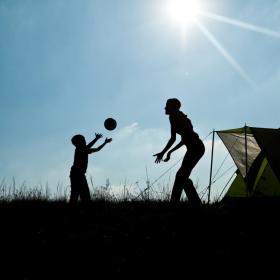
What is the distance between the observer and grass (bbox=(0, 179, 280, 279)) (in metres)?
3.45

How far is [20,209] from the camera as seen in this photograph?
278 inches

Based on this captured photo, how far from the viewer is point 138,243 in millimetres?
4301

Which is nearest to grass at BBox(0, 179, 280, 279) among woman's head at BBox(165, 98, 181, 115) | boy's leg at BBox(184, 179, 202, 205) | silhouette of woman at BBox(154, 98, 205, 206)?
boy's leg at BBox(184, 179, 202, 205)

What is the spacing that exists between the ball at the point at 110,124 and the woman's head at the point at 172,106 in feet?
7.28

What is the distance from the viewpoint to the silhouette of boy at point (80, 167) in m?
7.60

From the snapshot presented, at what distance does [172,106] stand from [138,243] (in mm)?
2903

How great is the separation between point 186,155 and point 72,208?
234 cm

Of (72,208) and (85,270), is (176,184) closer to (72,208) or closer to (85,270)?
(72,208)

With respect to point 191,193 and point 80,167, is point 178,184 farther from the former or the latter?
point 80,167

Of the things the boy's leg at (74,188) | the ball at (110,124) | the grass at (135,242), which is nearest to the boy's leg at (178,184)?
the grass at (135,242)

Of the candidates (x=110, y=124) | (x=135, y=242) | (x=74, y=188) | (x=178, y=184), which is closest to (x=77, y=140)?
(x=74, y=188)

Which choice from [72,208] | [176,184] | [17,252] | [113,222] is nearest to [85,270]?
[17,252]

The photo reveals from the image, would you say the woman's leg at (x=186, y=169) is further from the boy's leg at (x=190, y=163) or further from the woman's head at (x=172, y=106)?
the woman's head at (x=172, y=106)

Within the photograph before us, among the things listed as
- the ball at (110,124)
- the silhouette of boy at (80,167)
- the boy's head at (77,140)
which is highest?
the ball at (110,124)
